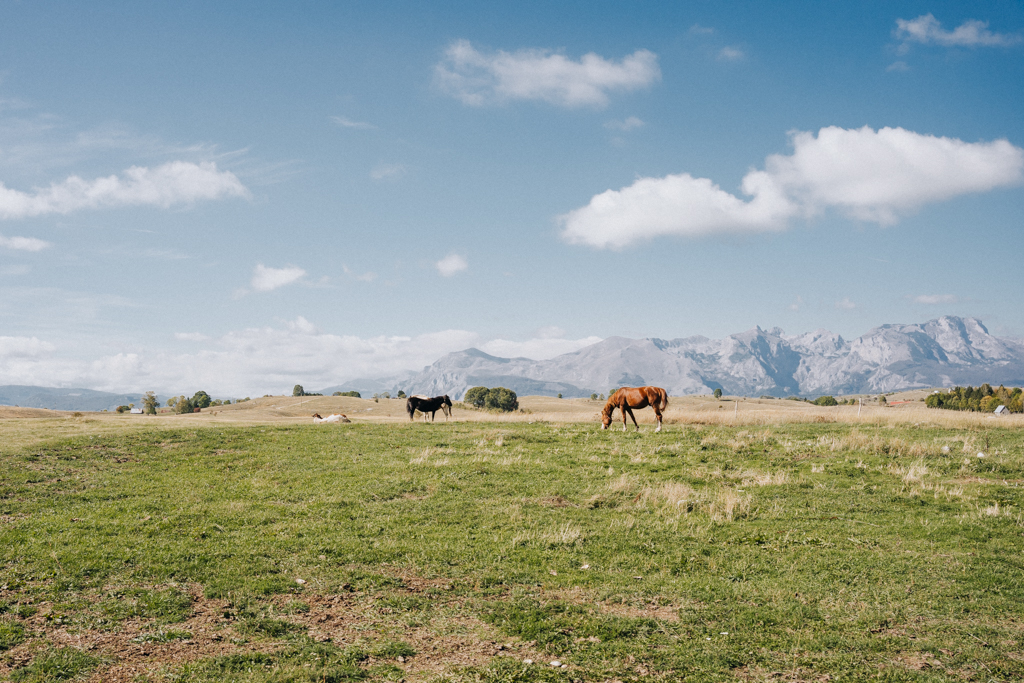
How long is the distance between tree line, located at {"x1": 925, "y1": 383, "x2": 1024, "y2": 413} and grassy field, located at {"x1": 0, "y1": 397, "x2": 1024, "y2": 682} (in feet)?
451

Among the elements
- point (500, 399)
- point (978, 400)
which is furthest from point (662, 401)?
point (978, 400)

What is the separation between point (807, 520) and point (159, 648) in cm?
1595

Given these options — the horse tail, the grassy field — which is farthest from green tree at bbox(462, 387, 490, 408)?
the grassy field

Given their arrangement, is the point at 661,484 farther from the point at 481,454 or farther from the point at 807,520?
the point at 481,454

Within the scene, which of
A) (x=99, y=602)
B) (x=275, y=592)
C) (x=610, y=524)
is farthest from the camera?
(x=610, y=524)

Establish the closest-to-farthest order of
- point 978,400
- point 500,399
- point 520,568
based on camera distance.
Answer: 1. point 520,568
2. point 978,400
3. point 500,399

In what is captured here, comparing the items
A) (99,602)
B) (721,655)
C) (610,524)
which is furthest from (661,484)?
(99,602)

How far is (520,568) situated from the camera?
12883mm

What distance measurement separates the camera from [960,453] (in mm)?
24156

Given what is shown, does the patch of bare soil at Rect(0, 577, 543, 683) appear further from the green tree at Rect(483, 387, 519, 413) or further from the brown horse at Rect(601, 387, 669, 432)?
the green tree at Rect(483, 387, 519, 413)

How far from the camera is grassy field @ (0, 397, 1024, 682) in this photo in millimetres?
8977

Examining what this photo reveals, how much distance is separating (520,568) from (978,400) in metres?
183

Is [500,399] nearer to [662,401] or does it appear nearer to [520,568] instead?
[662,401]

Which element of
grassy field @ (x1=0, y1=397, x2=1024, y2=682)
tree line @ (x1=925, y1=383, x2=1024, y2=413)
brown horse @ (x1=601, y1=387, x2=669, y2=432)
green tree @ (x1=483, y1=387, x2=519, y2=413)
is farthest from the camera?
green tree @ (x1=483, y1=387, x2=519, y2=413)
